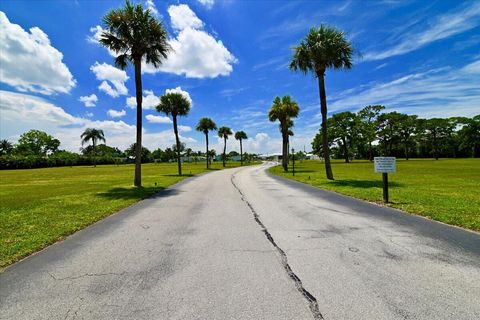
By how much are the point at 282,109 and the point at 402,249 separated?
34565mm

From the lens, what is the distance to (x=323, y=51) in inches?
747

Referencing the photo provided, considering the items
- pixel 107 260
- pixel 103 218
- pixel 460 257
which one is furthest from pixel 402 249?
pixel 103 218

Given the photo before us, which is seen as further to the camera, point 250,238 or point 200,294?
point 250,238

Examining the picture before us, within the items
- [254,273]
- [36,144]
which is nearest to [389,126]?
[254,273]

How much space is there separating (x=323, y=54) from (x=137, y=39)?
13332mm

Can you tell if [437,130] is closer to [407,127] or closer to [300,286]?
[407,127]

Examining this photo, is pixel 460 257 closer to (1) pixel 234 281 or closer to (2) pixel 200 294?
(1) pixel 234 281

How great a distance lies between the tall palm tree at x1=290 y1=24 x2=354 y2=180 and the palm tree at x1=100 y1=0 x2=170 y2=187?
1063 cm

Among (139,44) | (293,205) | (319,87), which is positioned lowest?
(293,205)

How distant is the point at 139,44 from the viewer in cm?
1816

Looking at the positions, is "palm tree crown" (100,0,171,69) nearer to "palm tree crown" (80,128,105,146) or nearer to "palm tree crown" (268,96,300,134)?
"palm tree crown" (268,96,300,134)

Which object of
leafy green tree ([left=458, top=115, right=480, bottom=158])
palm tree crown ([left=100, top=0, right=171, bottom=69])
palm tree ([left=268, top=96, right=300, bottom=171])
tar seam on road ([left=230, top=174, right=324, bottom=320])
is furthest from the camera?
leafy green tree ([left=458, top=115, right=480, bottom=158])

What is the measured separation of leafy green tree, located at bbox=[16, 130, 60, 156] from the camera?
9397 cm

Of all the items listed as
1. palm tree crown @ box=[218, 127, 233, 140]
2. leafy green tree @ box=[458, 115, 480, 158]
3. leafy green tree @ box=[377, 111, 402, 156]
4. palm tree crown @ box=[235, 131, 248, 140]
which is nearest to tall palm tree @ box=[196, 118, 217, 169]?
palm tree crown @ box=[218, 127, 233, 140]
